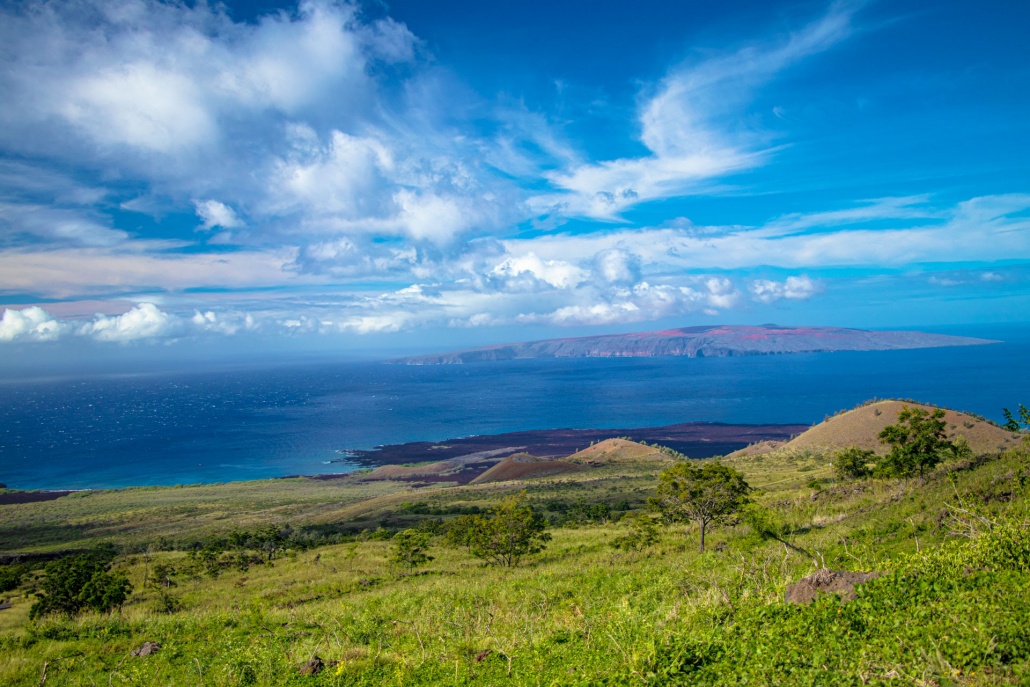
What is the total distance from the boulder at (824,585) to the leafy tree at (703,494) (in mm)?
12786

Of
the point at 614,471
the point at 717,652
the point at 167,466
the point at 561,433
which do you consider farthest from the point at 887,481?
the point at 167,466

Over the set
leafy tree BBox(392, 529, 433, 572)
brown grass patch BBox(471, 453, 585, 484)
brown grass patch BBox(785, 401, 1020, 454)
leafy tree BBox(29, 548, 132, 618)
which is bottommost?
brown grass patch BBox(471, 453, 585, 484)

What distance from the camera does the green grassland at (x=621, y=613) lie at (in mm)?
6918

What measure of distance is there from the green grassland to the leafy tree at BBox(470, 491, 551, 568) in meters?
0.95

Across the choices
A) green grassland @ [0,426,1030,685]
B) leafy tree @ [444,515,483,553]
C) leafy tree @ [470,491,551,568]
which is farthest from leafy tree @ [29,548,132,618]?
leafy tree @ [470,491,551,568]

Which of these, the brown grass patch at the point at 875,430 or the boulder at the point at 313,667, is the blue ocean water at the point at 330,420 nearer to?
the brown grass patch at the point at 875,430

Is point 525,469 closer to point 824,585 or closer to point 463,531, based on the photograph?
point 463,531

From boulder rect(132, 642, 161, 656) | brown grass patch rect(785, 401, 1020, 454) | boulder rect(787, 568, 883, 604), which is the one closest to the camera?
boulder rect(787, 568, 883, 604)

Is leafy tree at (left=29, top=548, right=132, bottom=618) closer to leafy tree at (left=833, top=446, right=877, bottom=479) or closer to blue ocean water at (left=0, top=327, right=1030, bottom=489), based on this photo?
leafy tree at (left=833, top=446, right=877, bottom=479)

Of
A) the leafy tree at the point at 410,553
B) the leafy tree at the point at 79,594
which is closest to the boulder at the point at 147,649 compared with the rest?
the leafy tree at the point at 79,594

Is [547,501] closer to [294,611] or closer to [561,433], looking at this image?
[294,611]

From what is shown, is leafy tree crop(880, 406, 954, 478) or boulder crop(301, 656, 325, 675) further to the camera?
leafy tree crop(880, 406, 954, 478)

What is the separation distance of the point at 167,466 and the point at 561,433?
7931 centimetres

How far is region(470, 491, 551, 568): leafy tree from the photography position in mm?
23297
